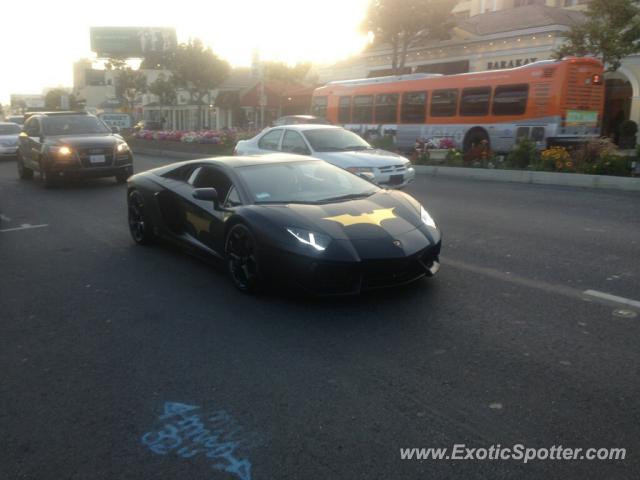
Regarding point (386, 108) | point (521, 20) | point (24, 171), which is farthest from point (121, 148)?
point (521, 20)

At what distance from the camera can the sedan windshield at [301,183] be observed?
5.80 metres

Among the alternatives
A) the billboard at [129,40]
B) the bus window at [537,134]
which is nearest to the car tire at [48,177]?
the bus window at [537,134]

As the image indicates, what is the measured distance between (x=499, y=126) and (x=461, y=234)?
12172 millimetres

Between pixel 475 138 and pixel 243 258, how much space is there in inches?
633

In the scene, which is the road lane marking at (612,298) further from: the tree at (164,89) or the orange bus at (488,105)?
the tree at (164,89)

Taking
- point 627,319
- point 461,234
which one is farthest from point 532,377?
point 461,234

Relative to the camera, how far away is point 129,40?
2803 inches

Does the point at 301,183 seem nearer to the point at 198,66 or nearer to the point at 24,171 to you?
the point at 24,171

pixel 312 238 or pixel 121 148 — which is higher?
pixel 121 148

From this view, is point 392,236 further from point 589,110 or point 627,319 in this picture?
point 589,110

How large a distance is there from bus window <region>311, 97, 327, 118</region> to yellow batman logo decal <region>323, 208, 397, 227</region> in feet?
70.5

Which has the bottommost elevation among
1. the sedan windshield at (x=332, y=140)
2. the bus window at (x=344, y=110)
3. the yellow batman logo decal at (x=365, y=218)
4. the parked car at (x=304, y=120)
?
the yellow batman logo decal at (x=365, y=218)

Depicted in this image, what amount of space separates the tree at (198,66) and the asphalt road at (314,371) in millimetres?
43061

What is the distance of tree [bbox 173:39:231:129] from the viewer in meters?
47.1
